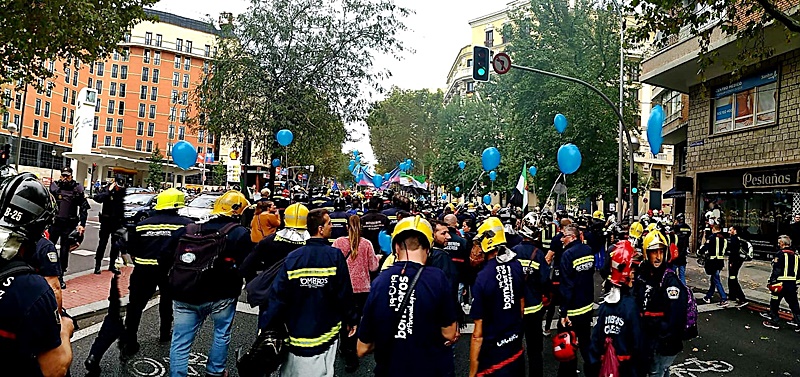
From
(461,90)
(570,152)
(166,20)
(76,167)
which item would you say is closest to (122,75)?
(166,20)

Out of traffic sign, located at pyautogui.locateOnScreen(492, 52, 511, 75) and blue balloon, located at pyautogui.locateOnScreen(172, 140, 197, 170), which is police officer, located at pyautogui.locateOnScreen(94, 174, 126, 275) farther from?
traffic sign, located at pyautogui.locateOnScreen(492, 52, 511, 75)

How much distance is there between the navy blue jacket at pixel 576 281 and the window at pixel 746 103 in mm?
14247

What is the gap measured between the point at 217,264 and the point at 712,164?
19.0m

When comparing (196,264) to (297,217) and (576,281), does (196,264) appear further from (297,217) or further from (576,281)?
(576,281)

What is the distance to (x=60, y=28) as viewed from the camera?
9945 mm

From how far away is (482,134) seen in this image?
4406 centimetres

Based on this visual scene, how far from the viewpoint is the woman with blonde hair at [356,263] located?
19.3 ft

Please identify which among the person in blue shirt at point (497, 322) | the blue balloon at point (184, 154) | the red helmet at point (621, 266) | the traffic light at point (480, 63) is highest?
the traffic light at point (480, 63)

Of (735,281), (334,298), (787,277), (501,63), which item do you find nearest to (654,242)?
(334,298)

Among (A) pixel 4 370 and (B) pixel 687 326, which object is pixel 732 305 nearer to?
(B) pixel 687 326

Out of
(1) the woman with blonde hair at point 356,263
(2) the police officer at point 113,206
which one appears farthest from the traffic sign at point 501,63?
(2) the police officer at point 113,206

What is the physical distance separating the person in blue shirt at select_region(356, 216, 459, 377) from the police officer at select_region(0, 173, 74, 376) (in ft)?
5.47

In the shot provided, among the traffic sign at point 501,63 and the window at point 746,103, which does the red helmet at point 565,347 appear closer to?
the traffic sign at point 501,63

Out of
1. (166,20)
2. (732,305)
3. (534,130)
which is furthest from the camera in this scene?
(166,20)
